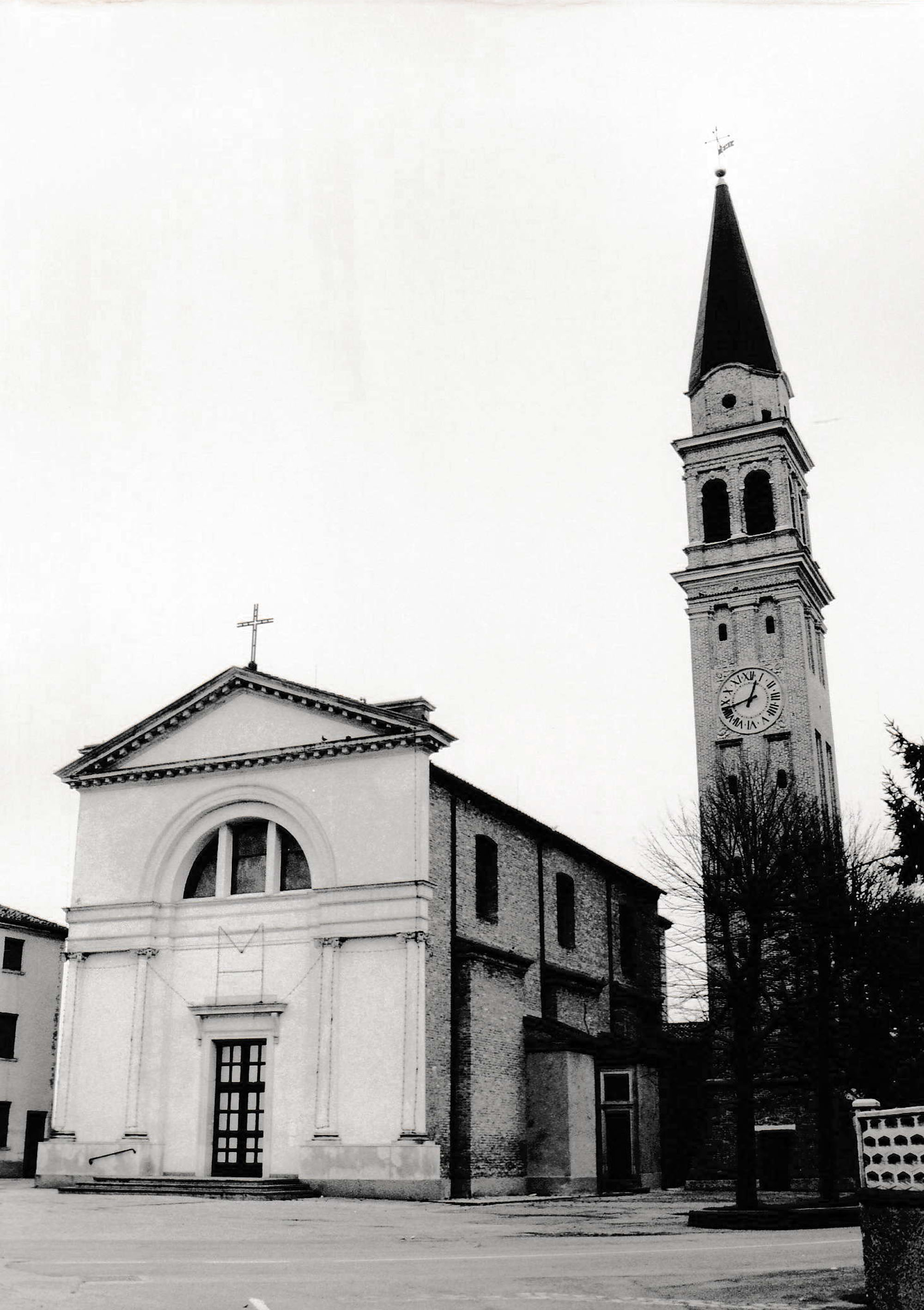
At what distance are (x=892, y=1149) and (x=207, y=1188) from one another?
1998 centimetres

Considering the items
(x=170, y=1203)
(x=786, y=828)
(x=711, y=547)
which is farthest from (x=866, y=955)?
(x=711, y=547)

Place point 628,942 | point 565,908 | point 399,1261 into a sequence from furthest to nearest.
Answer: point 628,942 → point 565,908 → point 399,1261

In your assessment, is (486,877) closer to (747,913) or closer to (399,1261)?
(747,913)

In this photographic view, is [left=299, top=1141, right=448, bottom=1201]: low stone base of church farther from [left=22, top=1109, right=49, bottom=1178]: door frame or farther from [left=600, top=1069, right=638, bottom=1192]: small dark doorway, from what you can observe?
Result: [left=22, top=1109, right=49, bottom=1178]: door frame

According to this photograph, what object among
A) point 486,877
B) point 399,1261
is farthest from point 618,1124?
point 399,1261

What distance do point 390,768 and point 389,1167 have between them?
8.43m

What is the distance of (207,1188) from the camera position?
2730 centimetres

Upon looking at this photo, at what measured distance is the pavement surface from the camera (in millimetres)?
10672

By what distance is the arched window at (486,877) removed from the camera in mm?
32656

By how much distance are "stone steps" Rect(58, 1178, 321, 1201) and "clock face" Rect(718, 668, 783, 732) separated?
1969cm

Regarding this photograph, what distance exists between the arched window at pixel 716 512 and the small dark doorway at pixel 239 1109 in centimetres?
2283

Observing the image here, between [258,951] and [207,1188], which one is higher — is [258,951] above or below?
above

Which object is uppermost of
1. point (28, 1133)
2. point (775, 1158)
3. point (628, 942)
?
point (628, 942)

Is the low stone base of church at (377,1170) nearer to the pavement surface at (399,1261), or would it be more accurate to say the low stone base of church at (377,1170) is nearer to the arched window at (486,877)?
the pavement surface at (399,1261)
